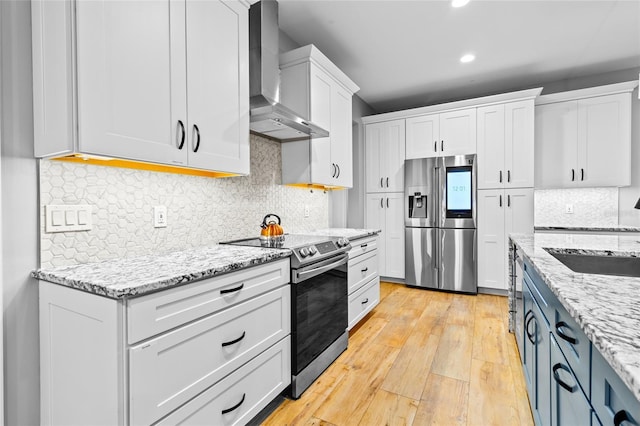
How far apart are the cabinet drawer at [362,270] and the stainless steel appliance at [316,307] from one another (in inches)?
10.0

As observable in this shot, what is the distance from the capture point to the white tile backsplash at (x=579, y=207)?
3.98 meters

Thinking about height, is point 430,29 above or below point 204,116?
above

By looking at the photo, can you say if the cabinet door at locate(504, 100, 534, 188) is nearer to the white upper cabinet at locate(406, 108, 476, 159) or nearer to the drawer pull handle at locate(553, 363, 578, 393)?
the white upper cabinet at locate(406, 108, 476, 159)

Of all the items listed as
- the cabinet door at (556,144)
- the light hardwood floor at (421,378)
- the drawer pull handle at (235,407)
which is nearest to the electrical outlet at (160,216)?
the drawer pull handle at (235,407)

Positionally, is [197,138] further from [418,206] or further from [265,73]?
[418,206]

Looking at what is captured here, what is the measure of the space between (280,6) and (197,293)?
2.49 metres

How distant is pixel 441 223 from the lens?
4199mm

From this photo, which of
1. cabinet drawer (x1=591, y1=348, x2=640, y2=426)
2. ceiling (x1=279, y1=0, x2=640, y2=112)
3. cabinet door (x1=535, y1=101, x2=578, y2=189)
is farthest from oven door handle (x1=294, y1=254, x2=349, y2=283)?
cabinet door (x1=535, y1=101, x2=578, y2=189)

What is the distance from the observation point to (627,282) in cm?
104

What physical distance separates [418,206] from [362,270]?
1.75m

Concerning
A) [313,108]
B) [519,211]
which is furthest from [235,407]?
[519,211]

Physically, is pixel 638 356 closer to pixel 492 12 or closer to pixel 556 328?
pixel 556 328

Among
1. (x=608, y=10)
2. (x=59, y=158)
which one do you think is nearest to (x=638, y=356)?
(x=59, y=158)

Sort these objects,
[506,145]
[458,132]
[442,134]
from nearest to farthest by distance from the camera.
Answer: [506,145] → [458,132] → [442,134]
